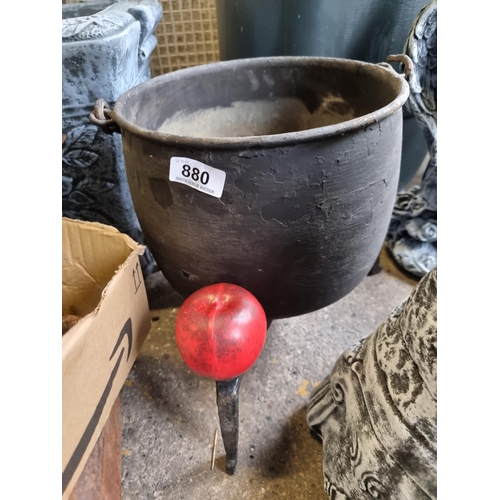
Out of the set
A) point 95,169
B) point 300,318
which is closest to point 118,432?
point 300,318

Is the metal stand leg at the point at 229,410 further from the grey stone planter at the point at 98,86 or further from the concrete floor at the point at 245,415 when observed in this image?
the grey stone planter at the point at 98,86

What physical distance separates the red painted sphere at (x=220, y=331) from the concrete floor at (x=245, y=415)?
298 millimetres

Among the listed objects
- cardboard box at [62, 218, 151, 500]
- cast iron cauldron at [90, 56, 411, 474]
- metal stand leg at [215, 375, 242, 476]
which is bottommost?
metal stand leg at [215, 375, 242, 476]

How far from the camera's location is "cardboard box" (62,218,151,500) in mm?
599

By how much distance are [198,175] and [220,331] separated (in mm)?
271

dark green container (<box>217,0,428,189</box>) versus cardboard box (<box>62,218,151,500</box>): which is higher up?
dark green container (<box>217,0,428,189</box>)

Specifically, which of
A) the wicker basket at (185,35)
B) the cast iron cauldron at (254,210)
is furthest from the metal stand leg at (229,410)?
the wicker basket at (185,35)

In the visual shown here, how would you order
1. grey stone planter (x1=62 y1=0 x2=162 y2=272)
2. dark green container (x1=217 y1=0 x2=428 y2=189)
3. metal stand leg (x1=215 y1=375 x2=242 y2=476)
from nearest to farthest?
1. metal stand leg (x1=215 y1=375 x2=242 y2=476)
2. grey stone planter (x1=62 y1=0 x2=162 y2=272)
3. dark green container (x1=217 y1=0 x2=428 y2=189)

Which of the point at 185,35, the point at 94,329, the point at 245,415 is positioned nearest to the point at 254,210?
the point at 94,329

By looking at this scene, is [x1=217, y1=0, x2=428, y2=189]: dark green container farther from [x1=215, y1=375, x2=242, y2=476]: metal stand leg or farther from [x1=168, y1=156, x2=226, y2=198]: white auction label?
[x1=215, y1=375, x2=242, y2=476]: metal stand leg

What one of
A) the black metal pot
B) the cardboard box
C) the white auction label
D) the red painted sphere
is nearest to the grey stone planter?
the black metal pot

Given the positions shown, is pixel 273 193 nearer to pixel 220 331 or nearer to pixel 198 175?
pixel 198 175

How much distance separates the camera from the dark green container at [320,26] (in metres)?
1.19

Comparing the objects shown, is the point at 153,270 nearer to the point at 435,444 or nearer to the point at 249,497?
the point at 249,497
